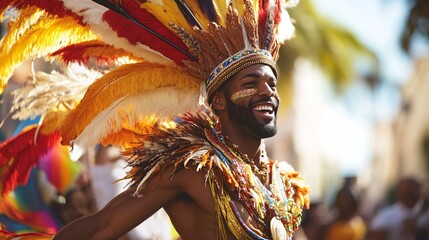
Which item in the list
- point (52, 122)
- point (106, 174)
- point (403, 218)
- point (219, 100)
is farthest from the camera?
point (403, 218)

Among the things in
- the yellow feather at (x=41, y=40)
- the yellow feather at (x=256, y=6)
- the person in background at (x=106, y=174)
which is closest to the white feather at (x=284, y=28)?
the yellow feather at (x=256, y=6)

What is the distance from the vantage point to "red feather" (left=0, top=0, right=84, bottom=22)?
5.61 metres

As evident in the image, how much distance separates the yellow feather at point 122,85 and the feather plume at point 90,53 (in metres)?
0.16

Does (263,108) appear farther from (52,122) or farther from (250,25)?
(52,122)

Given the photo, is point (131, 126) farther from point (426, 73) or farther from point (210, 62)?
point (426, 73)

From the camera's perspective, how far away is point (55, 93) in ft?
20.7

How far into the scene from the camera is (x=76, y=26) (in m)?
5.74

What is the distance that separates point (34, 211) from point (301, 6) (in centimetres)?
887

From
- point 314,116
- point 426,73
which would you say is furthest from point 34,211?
point 426,73

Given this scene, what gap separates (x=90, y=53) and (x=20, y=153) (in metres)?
0.83

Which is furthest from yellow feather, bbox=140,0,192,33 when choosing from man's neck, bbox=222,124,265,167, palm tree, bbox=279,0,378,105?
palm tree, bbox=279,0,378,105

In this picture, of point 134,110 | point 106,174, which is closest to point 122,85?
point 134,110

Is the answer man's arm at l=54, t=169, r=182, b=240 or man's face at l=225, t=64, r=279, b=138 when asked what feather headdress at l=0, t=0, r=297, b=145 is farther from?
man's arm at l=54, t=169, r=182, b=240

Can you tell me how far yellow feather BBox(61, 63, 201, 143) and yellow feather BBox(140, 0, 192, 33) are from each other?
0.76ft
